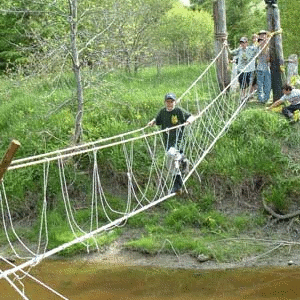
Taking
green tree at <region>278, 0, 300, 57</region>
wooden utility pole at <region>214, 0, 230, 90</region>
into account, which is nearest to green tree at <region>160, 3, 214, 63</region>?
green tree at <region>278, 0, 300, 57</region>

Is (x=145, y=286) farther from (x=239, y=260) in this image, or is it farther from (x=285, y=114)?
(x=285, y=114)

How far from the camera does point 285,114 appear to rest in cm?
936

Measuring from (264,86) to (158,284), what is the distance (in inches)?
151

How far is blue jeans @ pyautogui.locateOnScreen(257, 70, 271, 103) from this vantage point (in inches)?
385

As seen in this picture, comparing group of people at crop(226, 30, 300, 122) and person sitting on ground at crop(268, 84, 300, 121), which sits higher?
group of people at crop(226, 30, 300, 122)

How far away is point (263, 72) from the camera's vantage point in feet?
32.0

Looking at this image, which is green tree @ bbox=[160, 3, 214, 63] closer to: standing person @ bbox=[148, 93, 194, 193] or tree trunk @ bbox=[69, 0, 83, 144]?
tree trunk @ bbox=[69, 0, 83, 144]

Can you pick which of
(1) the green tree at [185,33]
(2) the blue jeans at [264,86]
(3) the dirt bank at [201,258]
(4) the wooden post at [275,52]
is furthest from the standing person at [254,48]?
(1) the green tree at [185,33]

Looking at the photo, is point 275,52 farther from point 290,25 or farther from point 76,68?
point 76,68

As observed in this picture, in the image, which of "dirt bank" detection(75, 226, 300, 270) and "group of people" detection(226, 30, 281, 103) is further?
"group of people" detection(226, 30, 281, 103)

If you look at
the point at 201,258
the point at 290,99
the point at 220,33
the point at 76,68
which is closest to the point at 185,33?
the point at 220,33

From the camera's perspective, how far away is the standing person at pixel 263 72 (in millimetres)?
9677

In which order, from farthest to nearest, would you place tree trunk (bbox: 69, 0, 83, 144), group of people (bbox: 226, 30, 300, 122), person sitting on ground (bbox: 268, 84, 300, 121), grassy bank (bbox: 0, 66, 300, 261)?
group of people (bbox: 226, 30, 300, 122), person sitting on ground (bbox: 268, 84, 300, 121), tree trunk (bbox: 69, 0, 83, 144), grassy bank (bbox: 0, 66, 300, 261)

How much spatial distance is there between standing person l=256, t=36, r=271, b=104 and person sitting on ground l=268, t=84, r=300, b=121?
0.61 metres
